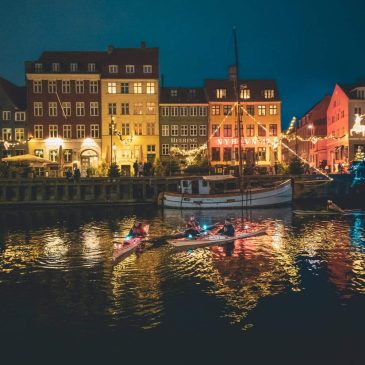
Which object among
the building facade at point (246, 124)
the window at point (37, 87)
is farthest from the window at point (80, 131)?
the building facade at point (246, 124)

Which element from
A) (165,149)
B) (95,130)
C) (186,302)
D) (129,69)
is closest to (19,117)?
(95,130)

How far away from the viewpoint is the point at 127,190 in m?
49.8

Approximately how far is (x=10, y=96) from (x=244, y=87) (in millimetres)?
36260

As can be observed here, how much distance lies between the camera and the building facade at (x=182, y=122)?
66.6 m

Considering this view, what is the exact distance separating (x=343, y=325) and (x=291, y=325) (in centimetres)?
164

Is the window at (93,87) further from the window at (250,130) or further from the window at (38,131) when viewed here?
the window at (250,130)

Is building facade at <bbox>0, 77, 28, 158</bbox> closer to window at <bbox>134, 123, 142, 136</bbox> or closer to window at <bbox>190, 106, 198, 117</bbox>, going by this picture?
window at <bbox>134, 123, 142, 136</bbox>

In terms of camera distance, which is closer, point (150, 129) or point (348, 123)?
point (348, 123)

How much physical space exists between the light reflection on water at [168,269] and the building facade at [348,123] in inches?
1237

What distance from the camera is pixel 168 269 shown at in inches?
808

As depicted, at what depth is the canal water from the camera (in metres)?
12.5

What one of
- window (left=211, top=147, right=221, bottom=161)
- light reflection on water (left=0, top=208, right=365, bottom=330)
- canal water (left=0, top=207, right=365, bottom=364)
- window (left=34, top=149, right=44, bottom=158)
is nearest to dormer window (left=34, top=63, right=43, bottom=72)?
window (left=34, top=149, right=44, bottom=158)

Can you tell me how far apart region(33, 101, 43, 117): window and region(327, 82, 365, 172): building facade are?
4246cm

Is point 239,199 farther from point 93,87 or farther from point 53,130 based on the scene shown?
point 53,130
